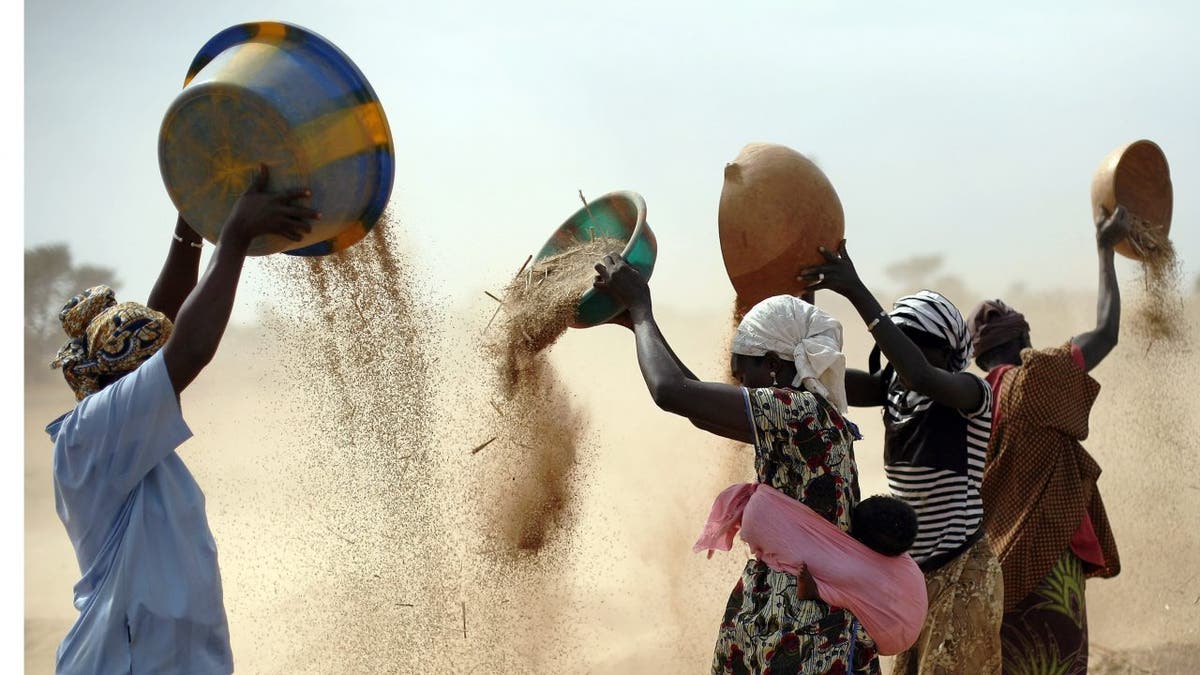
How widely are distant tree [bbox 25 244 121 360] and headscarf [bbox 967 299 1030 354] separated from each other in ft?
26.1

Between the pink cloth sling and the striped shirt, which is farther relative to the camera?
the striped shirt

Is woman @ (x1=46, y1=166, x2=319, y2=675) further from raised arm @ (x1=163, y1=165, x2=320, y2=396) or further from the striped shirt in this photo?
the striped shirt

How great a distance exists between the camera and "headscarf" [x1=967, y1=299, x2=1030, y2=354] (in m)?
4.12

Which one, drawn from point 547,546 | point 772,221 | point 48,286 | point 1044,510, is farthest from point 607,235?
point 48,286

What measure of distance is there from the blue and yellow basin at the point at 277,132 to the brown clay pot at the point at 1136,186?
3394 millimetres

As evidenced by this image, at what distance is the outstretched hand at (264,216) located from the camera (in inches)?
101

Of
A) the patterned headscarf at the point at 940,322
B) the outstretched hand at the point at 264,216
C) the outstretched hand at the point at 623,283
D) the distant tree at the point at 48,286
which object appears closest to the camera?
the outstretched hand at the point at 264,216

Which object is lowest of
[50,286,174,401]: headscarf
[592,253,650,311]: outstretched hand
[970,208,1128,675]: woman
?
[970,208,1128,675]: woman

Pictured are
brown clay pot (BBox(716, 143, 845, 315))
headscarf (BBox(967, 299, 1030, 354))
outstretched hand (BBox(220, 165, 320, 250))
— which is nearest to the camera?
outstretched hand (BBox(220, 165, 320, 250))

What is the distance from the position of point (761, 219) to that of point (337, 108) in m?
1.35

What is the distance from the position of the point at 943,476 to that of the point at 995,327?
1064mm

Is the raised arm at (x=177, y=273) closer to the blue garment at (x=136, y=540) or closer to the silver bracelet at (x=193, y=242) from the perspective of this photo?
the silver bracelet at (x=193, y=242)

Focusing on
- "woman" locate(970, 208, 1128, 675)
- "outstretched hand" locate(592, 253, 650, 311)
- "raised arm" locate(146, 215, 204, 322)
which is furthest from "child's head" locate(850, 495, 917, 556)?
"raised arm" locate(146, 215, 204, 322)

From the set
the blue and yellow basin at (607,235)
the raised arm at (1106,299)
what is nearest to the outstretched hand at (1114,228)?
the raised arm at (1106,299)
